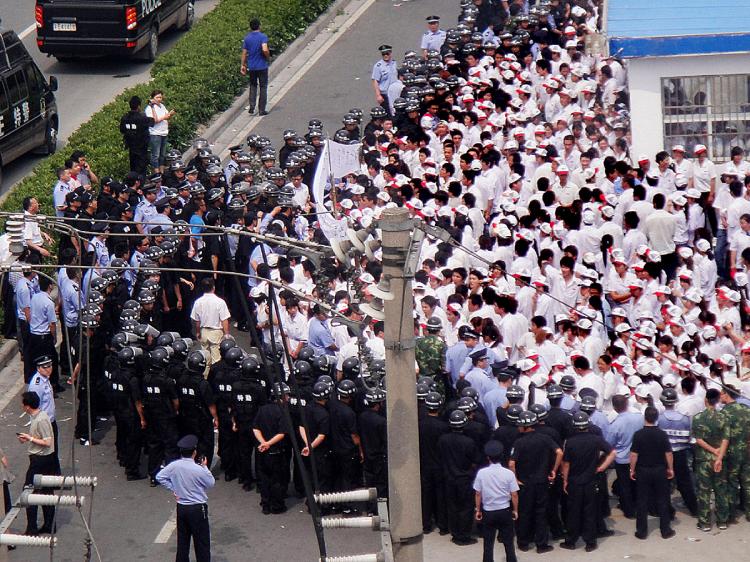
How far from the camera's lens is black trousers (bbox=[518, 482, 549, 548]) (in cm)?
1603

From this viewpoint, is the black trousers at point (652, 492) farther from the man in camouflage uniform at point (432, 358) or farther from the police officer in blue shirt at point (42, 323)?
the police officer in blue shirt at point (42, 323)

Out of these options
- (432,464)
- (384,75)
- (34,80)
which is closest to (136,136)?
(34,80)

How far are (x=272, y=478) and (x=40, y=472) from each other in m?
2.42

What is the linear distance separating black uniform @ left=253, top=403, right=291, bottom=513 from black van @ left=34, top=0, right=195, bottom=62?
13.4m

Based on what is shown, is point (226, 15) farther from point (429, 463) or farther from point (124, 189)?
point (429, 463)

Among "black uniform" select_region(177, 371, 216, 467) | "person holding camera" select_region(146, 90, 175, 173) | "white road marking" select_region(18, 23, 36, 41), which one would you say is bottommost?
"black uniform" select_region(177, 371, 216, 467)

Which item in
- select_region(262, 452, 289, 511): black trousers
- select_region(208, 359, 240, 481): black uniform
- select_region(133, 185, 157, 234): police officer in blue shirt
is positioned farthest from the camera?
select_region(133, 185, 157, 234): police officer in blue shirt

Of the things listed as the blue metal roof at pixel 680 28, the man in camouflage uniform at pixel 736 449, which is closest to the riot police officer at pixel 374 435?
the man in camouflage uniform at pixel 736 449

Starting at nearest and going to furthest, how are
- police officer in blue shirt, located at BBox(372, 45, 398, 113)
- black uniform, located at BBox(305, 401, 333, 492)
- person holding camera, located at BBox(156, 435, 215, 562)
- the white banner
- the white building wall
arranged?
person holding camera, located at BBox(156, 435, 215, 562), black uniform, located at BBox(305, 401, 333, 492), the white banner, the white building wall, police officer in blue shirt, located at BBox(372, 45, 398, 113)

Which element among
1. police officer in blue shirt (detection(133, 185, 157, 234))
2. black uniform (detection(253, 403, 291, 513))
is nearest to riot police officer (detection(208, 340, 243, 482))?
black uniform (detection(253, 403, 291, 513))

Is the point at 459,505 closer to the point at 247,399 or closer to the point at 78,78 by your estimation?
the point at 247,399

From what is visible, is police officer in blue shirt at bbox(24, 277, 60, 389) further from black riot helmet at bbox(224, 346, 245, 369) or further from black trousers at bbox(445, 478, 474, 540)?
black trousers at bbox(445, 478, 474, 540)

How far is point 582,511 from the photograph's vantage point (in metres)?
16.2

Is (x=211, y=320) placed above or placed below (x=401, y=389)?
above
